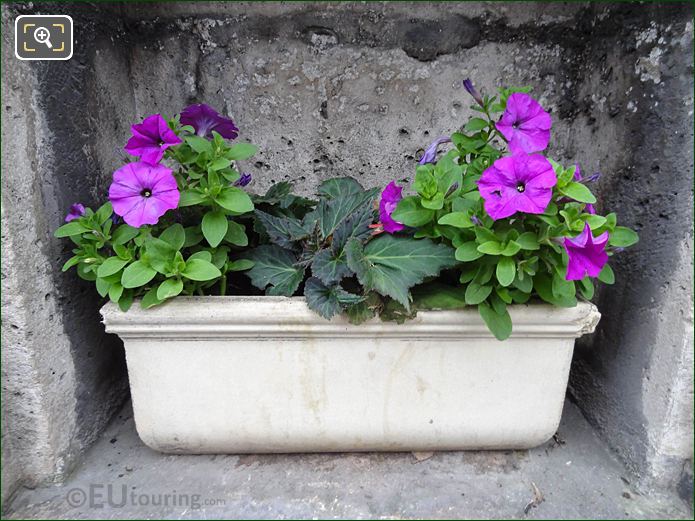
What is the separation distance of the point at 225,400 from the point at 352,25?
43.6 inches

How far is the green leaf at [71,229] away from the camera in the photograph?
102 cm

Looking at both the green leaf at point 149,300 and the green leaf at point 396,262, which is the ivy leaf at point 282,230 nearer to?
the green leaf at point 396,262

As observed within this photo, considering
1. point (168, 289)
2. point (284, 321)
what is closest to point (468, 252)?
point (284, 321)

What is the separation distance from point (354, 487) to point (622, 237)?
81 centimetres

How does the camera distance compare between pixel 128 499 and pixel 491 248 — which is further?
pixel 128 499

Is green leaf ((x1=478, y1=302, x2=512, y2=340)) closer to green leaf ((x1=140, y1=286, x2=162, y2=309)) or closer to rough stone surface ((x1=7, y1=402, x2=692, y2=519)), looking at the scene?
rough stone surface ((x1=7, y1=402, x2=692, y2=519))

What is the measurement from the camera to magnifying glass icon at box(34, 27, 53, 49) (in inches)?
39.6

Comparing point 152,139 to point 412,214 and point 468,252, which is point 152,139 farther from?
point 468,252

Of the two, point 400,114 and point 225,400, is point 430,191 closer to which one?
point 400,114

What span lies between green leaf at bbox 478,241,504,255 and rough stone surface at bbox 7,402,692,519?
57 cm

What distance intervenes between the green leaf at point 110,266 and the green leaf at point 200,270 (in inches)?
5.4

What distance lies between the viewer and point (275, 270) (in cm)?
112

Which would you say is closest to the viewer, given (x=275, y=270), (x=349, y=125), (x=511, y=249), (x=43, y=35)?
(x=511, y=249)

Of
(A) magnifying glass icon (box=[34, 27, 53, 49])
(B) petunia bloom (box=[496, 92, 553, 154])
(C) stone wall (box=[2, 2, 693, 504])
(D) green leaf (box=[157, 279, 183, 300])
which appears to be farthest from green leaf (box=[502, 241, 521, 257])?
(A) magnifying glass icon (box=[34, 27, 53, 49])
